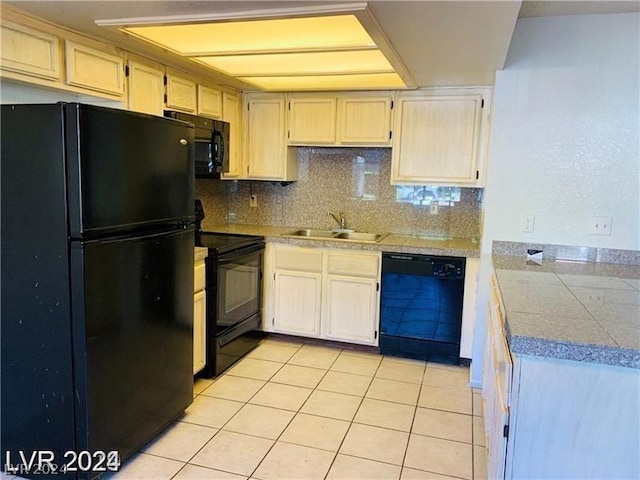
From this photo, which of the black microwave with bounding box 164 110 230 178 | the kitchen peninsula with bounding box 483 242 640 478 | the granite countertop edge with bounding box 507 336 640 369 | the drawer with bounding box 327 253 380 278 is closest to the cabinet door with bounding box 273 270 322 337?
the drawer with bounding box 327 253 380 278

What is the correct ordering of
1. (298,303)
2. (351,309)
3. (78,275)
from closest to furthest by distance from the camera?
1. (78,275)
2. (351,309)
3. (298,303)

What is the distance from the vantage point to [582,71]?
2672 mm

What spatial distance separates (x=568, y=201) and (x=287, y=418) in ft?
6.74

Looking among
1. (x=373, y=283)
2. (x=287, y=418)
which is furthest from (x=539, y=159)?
(x=287, y=418)

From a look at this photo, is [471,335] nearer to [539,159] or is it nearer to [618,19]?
[539,159]

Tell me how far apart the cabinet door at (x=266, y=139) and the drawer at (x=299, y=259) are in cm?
68

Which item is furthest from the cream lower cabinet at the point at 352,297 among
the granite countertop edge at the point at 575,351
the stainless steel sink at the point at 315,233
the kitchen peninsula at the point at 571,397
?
the granite countertop edge at the point at 575,351

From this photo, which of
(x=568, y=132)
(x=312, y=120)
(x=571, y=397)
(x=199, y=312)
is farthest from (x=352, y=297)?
(x=571, y=397)

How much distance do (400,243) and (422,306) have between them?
0.49 meters

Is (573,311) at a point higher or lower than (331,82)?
lower

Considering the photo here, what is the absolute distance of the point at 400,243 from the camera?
354 cm

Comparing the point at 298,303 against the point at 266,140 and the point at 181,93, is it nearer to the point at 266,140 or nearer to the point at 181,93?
the point at 266,140

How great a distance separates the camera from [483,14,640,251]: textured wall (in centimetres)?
263

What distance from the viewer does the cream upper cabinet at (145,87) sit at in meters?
2.74
